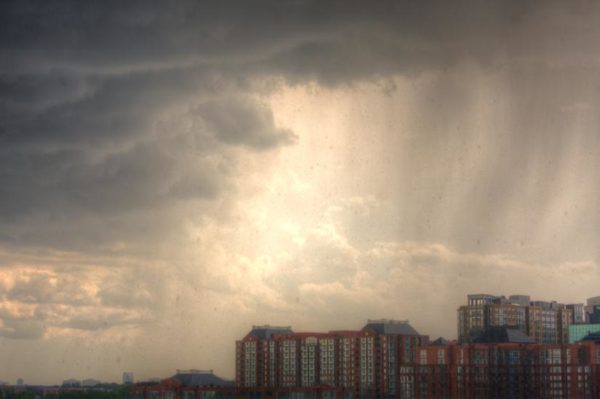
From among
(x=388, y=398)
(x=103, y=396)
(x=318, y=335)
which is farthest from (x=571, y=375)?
(x=103, y=396)

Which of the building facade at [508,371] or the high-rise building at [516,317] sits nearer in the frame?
the building facade at [508,371]

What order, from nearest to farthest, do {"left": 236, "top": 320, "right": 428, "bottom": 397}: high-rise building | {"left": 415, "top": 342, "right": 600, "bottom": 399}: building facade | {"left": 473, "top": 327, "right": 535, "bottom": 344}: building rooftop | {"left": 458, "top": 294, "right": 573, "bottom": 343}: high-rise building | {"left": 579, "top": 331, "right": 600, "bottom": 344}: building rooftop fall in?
{"left": 415, "top": 342, "right": 600, "bottom": 399}: building facade
{"left": 473, "top": 327, "right": 535, "bottom": 344}: building rooftop
{"left": 579, "top": 331, "right": 600, "bottom": 344}: building rooftop
{"left": 236, "top": 320, "right": 428, "bottom": 397}: high-rise building
{"left": 458, "top": 294, "right": 573, "bottom": 343}: high-rise building

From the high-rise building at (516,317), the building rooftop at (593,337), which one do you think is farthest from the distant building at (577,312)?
the building rooftop at (593,337)

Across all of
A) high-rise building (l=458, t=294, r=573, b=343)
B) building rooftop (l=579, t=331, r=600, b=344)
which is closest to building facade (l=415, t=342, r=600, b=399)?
building rooftop (l=579, t=331, r=600, b=344)

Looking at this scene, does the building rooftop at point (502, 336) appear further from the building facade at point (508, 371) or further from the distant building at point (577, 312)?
the distant building at point (577, 312)

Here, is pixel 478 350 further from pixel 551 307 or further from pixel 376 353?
pixel 551 307

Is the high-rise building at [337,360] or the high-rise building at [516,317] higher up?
the high-rise building at [516,317]

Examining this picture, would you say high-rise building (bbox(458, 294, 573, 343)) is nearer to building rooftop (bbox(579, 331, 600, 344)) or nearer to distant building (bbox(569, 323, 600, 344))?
distant building (bbox(569, 323, 600, 344))

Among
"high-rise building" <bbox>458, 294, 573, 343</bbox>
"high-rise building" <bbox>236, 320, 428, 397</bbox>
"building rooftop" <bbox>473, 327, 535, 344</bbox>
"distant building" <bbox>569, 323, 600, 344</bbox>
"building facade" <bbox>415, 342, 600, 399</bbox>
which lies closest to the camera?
"building facade" <bbox>415, 342, 600, 399</bbox>

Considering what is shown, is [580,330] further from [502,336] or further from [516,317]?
[502,336]
